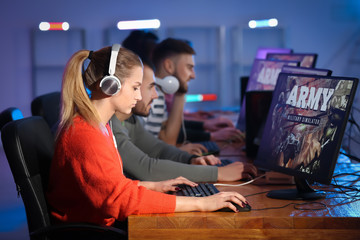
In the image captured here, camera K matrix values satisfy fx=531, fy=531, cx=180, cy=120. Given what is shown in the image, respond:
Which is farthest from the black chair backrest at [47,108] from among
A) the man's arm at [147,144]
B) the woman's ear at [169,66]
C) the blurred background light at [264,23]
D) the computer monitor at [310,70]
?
the blurred background light at [264,23]

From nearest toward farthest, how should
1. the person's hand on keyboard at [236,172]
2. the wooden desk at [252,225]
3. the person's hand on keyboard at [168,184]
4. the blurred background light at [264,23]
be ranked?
1. the wooden desk at [252,225]
2. the person's hand on keyboard at [168,184]
3. the person's hand on keyboard at [236,172]
4. the blurred background light at [264,23]

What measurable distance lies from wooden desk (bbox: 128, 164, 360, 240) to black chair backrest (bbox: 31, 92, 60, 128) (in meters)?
1.12

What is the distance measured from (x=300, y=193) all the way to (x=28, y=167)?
87 centimetres

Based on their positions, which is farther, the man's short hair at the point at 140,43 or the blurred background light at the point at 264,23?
the blurred background light at the point at 264,23

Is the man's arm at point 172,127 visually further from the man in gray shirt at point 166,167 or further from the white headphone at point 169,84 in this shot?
the man in gray shirt at point 166,167

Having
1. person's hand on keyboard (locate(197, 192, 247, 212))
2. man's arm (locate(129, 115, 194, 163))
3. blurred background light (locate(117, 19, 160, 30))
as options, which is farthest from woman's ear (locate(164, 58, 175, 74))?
blurred background light (locate(117, 19, 160, 30))

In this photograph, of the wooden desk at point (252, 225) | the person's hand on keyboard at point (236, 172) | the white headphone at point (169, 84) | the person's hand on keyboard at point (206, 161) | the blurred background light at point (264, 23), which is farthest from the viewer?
the blurred background light at point (264, 23)

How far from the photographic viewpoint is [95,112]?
66.6 inches

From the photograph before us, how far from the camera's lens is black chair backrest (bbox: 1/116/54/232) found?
1.69 metres

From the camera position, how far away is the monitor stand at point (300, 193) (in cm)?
164

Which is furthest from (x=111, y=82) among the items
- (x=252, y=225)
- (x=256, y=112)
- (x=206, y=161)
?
(x=256, y=112)

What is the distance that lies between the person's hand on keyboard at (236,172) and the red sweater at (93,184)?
0.46 meters

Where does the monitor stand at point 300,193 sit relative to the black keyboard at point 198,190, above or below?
above

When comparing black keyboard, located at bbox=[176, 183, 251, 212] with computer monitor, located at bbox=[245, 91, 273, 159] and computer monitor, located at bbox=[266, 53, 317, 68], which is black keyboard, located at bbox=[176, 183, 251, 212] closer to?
computer monitor, located at bbox=[245, 91, 273, 159]
